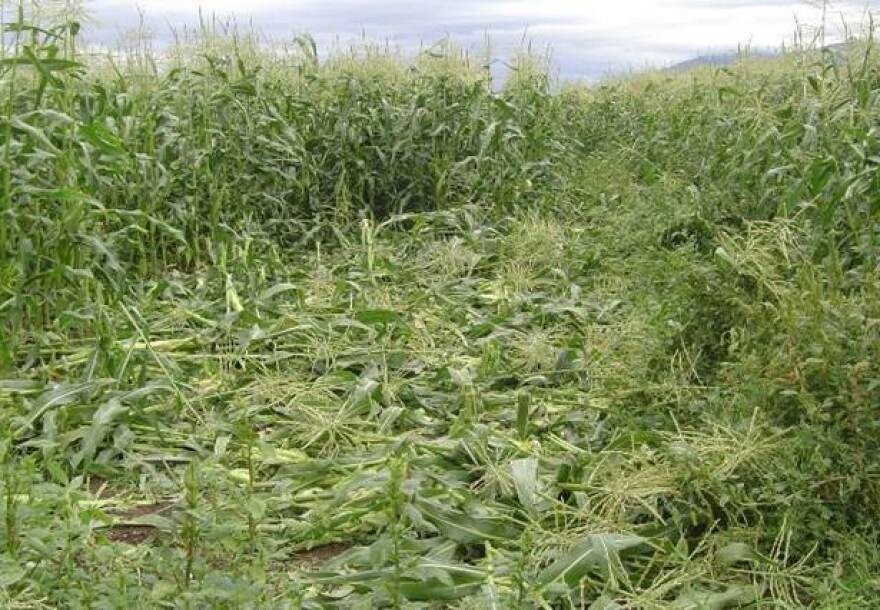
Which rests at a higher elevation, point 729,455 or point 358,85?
point 358,85

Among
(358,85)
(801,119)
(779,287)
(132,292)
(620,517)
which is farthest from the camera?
(358,85)

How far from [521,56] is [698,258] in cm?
430

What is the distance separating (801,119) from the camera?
5566 mm

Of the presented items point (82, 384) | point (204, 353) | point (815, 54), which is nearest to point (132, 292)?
point (204, 353)

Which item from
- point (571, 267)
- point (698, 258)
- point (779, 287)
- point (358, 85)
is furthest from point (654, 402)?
point (358, 85)

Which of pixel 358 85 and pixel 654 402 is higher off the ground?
pixel 358 85

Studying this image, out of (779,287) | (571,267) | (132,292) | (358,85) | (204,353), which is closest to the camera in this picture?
(779,287)

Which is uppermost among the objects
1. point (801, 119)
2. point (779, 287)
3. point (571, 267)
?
point (801, 119)

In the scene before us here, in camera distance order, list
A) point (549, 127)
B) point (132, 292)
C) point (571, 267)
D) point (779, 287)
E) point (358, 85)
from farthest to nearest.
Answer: point (549, 127), point (358, 85), point (571, 267), point (132, 292), point (779, 287)

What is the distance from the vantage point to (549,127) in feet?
29.0

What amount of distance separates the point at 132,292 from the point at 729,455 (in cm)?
345

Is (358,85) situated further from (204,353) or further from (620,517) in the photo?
(620,517)

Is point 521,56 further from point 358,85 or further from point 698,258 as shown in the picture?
point 698,258

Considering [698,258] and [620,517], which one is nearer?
[620,517]
